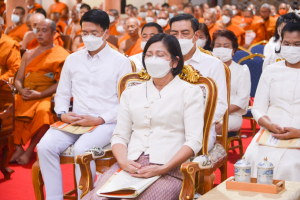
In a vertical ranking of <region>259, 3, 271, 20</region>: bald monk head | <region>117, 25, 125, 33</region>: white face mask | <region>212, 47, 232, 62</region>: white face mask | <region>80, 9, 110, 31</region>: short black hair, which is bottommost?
<region>212, 47, 232, 62</region>: white face mask

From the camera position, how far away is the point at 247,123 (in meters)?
5.46

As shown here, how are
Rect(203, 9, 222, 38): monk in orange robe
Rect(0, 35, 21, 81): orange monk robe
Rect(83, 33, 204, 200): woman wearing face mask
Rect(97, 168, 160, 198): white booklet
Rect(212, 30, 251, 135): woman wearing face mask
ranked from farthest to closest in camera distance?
Rect(203, 9, 222, 38): monk in orange robe
Rect(0, 35, 21, 81): orange monk robe
Rect(212, 30, 251, 135): woman wearing face mask
Rect(83, 33, 204, 200): woman wearing face mask
Rect(97, 168, 160, 198): white booklet

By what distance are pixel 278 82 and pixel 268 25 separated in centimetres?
688

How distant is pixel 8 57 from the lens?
14.1 feet

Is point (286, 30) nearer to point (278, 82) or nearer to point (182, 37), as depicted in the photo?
point (278, 82)

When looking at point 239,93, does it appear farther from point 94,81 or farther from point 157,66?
point 157,66

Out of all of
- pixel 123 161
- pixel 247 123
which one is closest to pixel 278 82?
pixel 123 161

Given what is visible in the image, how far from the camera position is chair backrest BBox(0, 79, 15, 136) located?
356 cm

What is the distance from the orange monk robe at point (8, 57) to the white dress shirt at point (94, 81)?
158cm

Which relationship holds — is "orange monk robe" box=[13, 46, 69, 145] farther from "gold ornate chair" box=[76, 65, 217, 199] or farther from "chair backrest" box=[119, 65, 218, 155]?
"chair backrest" box=[119, 65, 218, 155]

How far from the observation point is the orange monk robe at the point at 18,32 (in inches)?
289

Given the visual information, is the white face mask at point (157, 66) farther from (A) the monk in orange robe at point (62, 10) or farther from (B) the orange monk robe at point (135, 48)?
(A) the monk in orange robe at point (62, 10)

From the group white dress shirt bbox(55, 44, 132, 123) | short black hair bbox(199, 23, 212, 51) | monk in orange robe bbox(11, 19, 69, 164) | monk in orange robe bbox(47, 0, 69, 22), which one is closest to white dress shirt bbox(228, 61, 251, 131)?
short black hair bbox(199, 23, 212, 51)

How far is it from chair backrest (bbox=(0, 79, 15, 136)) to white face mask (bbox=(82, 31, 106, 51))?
1032 millimetres
